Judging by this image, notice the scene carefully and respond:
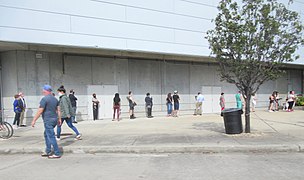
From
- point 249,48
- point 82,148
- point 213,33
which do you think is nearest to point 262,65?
point 249,48

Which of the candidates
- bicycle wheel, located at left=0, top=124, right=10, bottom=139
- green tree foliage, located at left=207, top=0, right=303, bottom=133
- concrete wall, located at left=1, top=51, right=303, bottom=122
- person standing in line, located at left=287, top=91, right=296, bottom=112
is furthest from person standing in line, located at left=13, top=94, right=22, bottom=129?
person standing in line, located at left=287, top=91, right=296, bottom=112

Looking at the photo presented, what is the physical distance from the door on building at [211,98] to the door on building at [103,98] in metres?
7.37

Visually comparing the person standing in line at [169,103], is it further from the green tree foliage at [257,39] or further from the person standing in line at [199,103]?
the green tree foliage at [257,39]

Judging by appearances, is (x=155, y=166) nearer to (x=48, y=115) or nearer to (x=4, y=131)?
(x=48, y=115)

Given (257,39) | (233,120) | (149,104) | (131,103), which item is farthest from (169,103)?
(257,39)

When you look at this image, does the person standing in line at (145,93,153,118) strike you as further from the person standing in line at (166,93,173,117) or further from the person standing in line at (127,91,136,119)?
the person standing in line at (166,93,173,117)

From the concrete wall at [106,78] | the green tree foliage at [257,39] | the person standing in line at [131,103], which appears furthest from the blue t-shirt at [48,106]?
the person standing in line at [131,103]

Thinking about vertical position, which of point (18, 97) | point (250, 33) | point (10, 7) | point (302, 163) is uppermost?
point (10, 7)

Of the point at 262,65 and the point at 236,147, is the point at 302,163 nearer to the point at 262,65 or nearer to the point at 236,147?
the point at 236,147

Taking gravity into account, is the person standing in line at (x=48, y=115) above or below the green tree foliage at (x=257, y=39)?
below

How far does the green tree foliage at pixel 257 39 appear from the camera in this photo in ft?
24.1

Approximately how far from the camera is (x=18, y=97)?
36.0 feet

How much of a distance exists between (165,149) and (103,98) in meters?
8.33

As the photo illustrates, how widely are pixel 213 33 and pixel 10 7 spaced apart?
929cm
